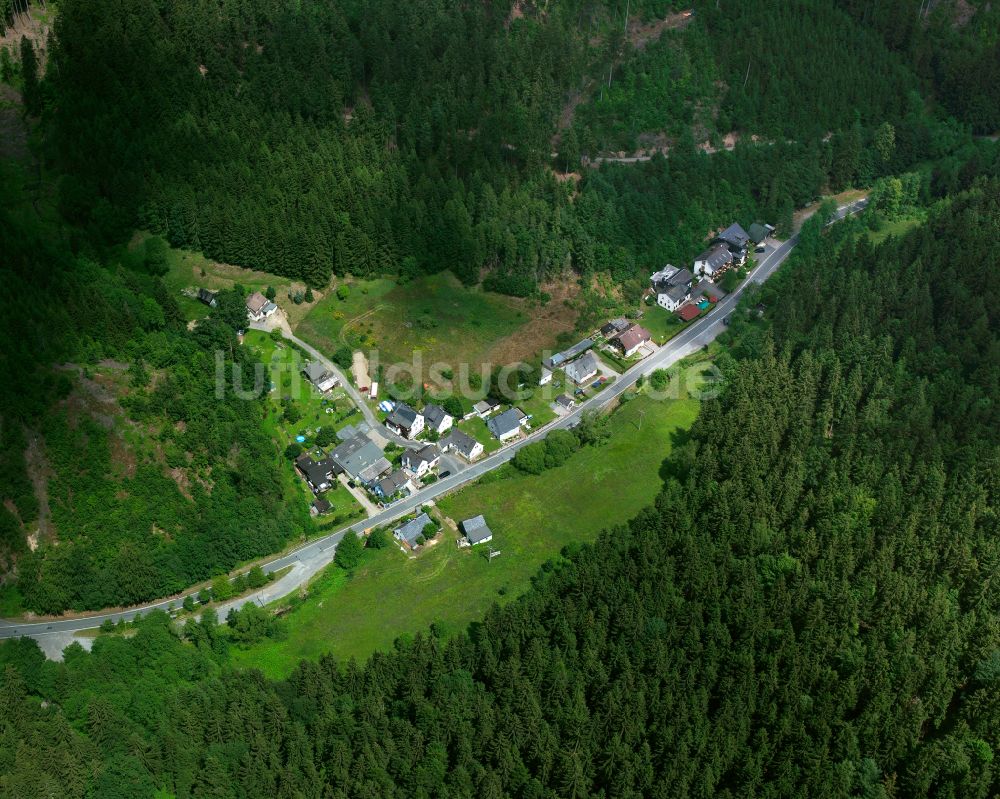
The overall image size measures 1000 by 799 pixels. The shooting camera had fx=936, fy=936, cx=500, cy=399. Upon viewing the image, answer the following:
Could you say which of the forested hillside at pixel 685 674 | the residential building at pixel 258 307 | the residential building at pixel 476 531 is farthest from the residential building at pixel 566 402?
the residential building at pixel 258 307

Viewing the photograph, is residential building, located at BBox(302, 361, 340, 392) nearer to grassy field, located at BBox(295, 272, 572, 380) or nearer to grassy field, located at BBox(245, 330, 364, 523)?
grassy field, located at BBox(245, 330, 364, 523)

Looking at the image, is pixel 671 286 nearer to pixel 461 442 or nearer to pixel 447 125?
pixel 447 125

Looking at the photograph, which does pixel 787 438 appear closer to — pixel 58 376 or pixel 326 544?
pixel 326 544

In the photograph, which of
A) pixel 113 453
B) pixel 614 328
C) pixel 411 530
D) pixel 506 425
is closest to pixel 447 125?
pixel 614 328

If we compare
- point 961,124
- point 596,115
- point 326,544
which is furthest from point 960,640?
point 961,124

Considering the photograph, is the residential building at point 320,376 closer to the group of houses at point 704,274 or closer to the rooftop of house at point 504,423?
the rooftop of house at point 504,423

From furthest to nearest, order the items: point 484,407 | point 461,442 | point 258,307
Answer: point 258,307
point 484,407
point 461,442

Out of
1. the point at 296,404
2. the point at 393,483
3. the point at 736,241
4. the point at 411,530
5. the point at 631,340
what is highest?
the point at 736,241
